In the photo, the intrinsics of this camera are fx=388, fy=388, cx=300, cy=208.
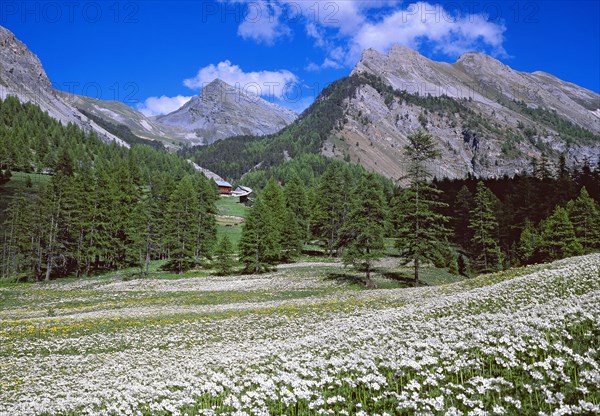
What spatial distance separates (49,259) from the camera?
2206 inches

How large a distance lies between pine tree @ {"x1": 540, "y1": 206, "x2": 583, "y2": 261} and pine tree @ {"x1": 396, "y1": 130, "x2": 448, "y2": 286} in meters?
19.9

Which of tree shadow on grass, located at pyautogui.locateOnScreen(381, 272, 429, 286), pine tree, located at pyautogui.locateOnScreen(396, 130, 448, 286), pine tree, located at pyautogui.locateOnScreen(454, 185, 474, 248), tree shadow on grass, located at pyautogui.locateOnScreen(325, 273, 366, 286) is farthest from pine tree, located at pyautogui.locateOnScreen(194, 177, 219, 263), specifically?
pine tree, located at pyautogui.locateOnScreen(454, 185, 474, 248)

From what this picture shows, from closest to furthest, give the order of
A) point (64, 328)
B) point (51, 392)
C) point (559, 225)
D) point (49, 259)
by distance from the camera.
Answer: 1. point (51, 392)
2. point (64, 328)
3. point (559, 225)
4. point (49, 259)

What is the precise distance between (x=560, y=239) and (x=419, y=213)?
975 inches

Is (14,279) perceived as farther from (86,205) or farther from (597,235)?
(597,235)

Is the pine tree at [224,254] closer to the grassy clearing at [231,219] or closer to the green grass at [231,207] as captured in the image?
the grassy clearing at [231,219]

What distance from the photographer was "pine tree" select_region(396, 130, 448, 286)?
125 feet

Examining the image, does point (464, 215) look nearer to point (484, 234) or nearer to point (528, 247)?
point (484, 234)

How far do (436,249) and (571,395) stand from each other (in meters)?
34.4

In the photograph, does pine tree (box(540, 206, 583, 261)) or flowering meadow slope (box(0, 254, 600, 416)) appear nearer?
flowering meadow slope (box(0, 254, 600, 416))

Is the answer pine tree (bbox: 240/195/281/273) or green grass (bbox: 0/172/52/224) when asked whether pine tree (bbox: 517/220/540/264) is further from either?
green grass (bbox: 0/172/52/224)

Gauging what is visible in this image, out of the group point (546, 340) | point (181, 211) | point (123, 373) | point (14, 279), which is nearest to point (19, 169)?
point (14, 279)

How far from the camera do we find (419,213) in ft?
125

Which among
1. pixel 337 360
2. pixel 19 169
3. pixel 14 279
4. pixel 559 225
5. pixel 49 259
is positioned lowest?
pixel 14 279
